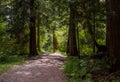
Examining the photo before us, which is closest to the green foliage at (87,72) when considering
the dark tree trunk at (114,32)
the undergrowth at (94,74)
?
the undergrowth at (94,74)

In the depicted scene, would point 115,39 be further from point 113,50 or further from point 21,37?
point 21,37

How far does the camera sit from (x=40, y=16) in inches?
902

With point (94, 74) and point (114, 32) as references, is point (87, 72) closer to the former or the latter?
point (94, 74)

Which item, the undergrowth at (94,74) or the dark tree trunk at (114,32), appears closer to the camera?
the undergrowth at (94,74)

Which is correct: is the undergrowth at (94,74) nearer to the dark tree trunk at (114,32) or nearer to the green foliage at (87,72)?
the green foliage at (87,72)

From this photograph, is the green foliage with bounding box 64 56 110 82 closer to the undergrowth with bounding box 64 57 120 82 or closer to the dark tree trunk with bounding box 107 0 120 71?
the undergrowth with bounding box 64 57 120 82

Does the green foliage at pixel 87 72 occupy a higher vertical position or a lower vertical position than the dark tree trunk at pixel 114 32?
lower

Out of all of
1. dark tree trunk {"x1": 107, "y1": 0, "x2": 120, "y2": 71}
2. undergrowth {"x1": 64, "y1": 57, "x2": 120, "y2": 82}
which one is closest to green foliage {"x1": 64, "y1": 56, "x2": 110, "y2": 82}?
undergrowth {"x1": 64, "y1": 57, "x2": 120, "y2": 82}

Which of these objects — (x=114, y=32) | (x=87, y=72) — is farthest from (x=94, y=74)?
(x=114, y=32)

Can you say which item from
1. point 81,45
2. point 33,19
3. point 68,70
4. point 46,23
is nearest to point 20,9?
point 33,19

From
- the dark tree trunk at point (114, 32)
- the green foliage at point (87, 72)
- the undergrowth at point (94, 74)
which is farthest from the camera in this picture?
the dark tree trunk at point (114, 32)

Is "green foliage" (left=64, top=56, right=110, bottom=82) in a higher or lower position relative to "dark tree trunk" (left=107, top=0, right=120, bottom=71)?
lower

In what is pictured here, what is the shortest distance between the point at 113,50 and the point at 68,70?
2.25m

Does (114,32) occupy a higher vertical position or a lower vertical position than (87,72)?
higher
